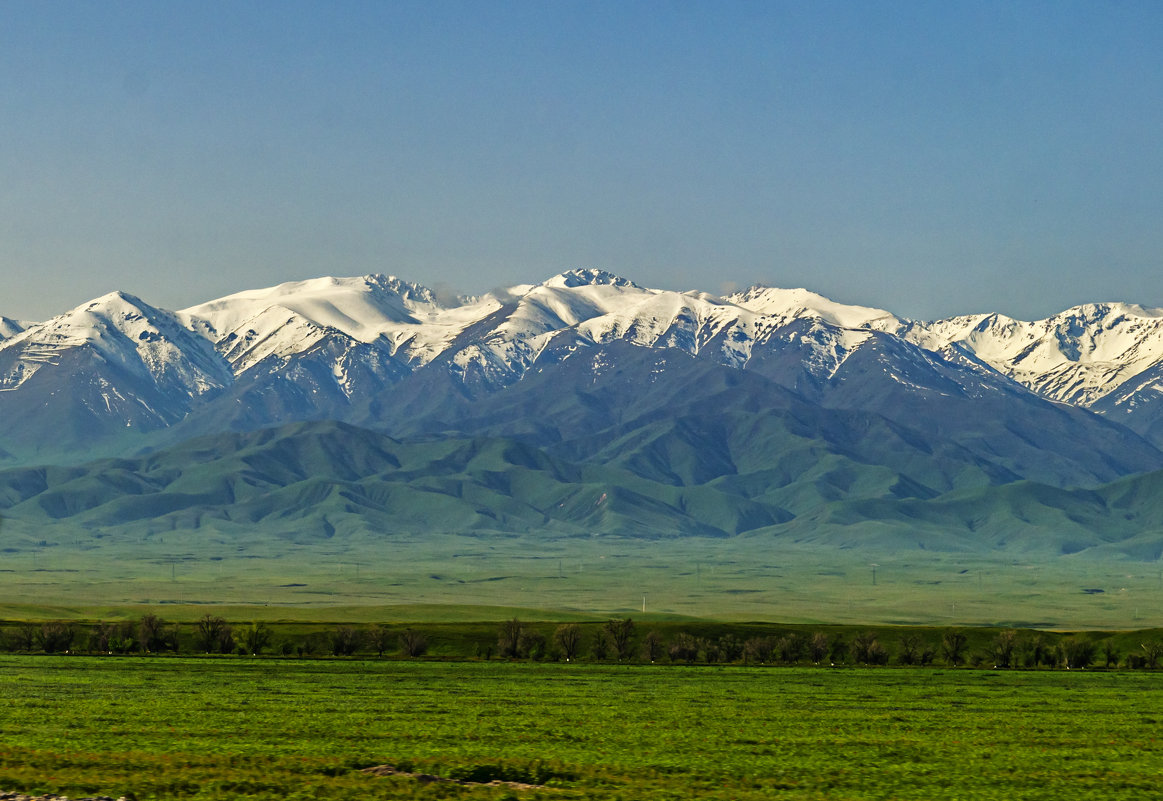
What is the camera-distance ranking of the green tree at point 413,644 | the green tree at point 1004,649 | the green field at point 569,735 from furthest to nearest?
the green tree at point 413,644
the green tree at point 1004,649
the green field at point 569,735

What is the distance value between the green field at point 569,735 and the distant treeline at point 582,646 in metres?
29.1

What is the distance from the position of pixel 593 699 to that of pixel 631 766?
1566 inches

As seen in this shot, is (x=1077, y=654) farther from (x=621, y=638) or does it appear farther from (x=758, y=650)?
(x=621, y=638)

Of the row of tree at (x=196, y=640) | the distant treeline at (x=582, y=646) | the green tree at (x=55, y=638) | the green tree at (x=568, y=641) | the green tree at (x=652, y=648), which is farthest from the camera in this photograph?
the green tree at (x=652, y=648)

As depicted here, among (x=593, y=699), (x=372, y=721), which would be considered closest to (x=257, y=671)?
(x=593, y=699)

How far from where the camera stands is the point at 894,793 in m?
55.2

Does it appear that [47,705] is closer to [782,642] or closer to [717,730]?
[717,730]

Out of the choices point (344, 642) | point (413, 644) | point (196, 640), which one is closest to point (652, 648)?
point (413, 644)

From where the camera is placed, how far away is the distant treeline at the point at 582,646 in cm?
15625

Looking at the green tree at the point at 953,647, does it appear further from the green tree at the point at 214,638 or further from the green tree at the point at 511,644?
the green tree at the point at 214,638

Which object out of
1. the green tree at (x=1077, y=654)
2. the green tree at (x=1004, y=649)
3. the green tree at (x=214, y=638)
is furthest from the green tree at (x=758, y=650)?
the green tree at (x=214, y=638)

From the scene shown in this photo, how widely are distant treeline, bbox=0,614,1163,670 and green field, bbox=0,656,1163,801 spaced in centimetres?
2910

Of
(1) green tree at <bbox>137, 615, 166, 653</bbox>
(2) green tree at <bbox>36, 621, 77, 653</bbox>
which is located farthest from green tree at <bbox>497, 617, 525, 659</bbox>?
(2) green tree at <bbox>36, 621, 77, 653</bbox>

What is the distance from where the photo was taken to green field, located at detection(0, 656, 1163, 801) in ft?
182
